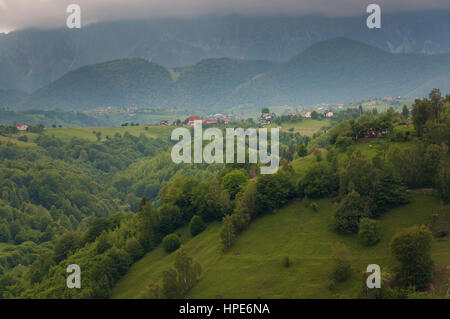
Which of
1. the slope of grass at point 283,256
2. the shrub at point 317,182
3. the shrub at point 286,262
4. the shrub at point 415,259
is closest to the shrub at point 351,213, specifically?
the slope of grass at point 283,256

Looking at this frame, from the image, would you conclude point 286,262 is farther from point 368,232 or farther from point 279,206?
point 279,206

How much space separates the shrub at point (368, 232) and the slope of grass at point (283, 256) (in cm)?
94

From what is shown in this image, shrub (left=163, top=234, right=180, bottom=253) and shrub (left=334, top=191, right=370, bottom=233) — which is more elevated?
shrub (left=334, top=191, right=370, bottom=233)

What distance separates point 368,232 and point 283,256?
13.7 m

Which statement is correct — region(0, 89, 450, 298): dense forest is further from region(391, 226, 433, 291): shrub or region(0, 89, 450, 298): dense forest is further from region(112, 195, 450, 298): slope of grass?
region(112, 195, 450, 298): slope of grass

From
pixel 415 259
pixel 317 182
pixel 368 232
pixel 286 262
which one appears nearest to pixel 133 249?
pixel 286 262

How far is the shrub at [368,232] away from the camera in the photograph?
203ft

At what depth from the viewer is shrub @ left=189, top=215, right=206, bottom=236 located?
82.5 meters

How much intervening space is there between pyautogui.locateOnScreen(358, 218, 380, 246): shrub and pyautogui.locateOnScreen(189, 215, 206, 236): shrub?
1283 inches

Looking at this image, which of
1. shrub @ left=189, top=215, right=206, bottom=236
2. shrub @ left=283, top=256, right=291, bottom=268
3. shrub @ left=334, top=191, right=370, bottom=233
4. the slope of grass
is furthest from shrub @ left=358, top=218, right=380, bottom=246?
shrub @ left=189, top=215, right=206, bottom=236

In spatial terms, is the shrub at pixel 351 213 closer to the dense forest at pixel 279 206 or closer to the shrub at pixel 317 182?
the dense forest at pixel 279 206

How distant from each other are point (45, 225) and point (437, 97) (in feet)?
451

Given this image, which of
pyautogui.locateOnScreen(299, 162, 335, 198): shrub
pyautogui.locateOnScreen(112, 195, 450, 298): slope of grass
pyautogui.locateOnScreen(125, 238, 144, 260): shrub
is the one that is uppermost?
pyautogui.locateOnScreen(299, 162, 335, 198): shrub
